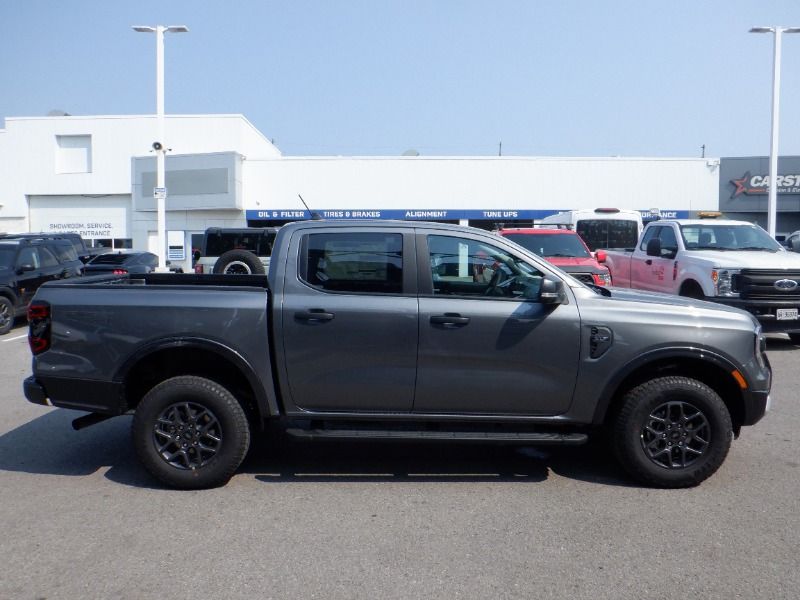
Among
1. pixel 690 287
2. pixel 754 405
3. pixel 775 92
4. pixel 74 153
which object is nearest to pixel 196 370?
pixel 754 405

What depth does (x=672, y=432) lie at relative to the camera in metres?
5.38

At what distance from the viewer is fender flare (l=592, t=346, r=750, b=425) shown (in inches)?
207

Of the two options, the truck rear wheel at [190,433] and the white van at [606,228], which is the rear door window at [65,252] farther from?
the truck rear wheel at [190,433]

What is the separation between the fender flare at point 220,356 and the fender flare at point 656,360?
7.52 feet

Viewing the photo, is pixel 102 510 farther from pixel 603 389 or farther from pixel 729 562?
pixel 729 562

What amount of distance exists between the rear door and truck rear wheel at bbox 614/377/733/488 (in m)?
1.55

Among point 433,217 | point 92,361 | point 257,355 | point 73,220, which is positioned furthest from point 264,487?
point 73,220

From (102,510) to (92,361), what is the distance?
104cm

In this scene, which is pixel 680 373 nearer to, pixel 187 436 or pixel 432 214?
pixel 187 436

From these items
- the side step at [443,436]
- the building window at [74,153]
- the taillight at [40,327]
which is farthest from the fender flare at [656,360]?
the building window at [74,153]

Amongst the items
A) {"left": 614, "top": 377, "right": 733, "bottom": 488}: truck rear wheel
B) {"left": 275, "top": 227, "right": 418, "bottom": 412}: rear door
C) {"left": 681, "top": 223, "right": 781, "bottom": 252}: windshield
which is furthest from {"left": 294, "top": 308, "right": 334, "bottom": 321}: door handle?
{"left": 681, "top": 223, "right": 781, "bottom": 252}: windshield

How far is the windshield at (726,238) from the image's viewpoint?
41.1 ft

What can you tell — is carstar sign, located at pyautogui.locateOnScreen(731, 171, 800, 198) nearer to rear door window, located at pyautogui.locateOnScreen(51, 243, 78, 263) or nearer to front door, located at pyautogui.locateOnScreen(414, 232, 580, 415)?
rear door window, located at pyautogui.locateOnScreen(51, 243, 78, 263)

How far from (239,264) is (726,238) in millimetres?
8519
